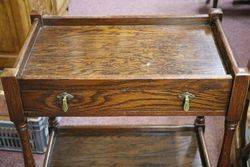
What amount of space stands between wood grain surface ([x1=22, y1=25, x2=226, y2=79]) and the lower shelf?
48 cm

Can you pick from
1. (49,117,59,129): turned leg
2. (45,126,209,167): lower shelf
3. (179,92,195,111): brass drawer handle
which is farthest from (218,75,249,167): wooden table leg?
(49,117,59,129): turned leg

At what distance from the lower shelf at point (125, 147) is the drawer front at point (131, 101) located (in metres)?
0.45

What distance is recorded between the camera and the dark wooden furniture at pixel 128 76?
100 cm

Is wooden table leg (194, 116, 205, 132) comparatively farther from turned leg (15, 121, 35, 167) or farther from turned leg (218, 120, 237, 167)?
turned leg (15, 121, 35, 167)

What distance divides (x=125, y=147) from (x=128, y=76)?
59cm

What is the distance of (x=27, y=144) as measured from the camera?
113cm

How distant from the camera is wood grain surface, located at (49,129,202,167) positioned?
1.46 m

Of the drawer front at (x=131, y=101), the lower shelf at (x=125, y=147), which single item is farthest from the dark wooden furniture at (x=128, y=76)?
the lower shelf at (x=125, y=147)

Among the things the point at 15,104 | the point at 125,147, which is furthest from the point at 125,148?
the point at 15,104

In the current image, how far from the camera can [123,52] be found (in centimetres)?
117

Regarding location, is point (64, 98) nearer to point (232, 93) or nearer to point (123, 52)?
point (123, 52)

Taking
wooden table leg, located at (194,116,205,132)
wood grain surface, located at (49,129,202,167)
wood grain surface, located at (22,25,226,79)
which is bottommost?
wood grain surface, located at (49,129,202,167)

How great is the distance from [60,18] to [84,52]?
0.21 meters

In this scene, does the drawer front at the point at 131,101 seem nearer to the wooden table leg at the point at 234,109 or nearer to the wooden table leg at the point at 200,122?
the wooden table leg at the point at 234,109
